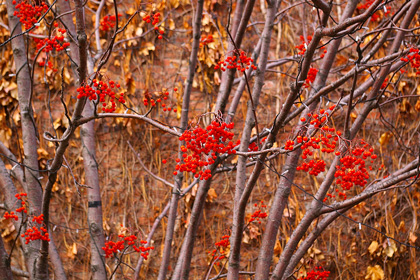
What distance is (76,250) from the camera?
3.25 metres

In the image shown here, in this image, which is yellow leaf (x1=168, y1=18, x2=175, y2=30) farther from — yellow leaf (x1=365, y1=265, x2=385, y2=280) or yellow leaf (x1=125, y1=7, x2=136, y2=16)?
yellow leaf (x1=365, y1=265, x2=385, y2=280)

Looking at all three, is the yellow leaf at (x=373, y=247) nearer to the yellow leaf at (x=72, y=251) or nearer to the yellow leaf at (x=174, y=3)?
the yellow leaf at (x=72, y=251)

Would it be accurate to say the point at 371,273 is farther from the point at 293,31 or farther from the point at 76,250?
the point at 76,250

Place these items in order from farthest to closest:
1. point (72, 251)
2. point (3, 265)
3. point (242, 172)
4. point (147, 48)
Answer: point (147, 48), point (72, 251), point (3, 265), point (242, 172)

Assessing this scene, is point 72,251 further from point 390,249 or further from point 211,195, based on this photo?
point 390,249

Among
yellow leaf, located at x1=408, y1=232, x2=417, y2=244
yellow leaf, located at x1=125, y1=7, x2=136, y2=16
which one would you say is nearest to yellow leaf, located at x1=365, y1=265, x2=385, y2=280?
yellow leaf, located at x1=408, y1=232, x2=417, y2=244

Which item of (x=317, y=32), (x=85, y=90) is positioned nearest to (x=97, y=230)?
(x=85, y=90)

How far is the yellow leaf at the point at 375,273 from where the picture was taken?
3301 mm

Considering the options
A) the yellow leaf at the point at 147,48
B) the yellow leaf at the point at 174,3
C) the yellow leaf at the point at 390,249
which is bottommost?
the yellow leaf at the point at 390,249

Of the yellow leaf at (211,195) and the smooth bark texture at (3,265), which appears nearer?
the smooth bark texture at (3,265)

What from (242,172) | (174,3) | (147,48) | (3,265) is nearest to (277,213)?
(242,172)

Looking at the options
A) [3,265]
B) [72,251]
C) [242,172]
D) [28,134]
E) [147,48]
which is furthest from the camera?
[147,48]

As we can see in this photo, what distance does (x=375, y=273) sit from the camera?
3318 millimetres

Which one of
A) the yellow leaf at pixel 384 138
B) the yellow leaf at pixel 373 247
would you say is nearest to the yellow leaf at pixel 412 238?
the yellow leaf at pixel 373 247
